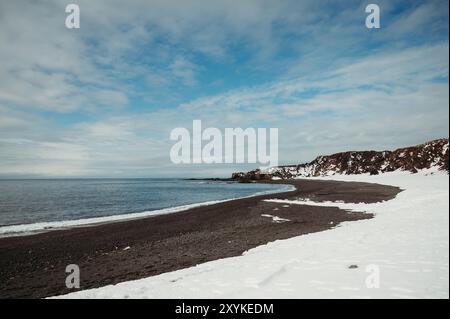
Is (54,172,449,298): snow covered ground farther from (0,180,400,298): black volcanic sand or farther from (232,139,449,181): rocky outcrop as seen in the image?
(232,139,449,181): rocky outcrop

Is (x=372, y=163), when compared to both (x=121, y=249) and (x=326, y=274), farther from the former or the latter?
(x=326, y=274)

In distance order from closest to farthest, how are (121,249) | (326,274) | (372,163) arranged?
(326,274), (121,249), (372,163)

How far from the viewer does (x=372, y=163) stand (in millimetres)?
120938

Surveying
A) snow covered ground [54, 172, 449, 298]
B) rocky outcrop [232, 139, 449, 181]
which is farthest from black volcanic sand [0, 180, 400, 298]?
rocky outcrop [232, 139, 449, 181]

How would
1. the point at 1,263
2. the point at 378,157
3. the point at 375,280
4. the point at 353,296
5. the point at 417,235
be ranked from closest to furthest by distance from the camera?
the point at 353,296 < the point at 375,280 < the point at 417,235 < the point at 1,263 < the point at 378,157

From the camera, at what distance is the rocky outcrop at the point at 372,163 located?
7706cm

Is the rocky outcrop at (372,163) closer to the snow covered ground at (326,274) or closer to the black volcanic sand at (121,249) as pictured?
the black volcanic sand at (121,249)

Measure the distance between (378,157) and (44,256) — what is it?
138 m

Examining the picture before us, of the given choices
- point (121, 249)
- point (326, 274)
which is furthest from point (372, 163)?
point (326, 274)

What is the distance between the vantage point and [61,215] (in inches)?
1167

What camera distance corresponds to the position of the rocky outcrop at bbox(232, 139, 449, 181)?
77.1 metres
